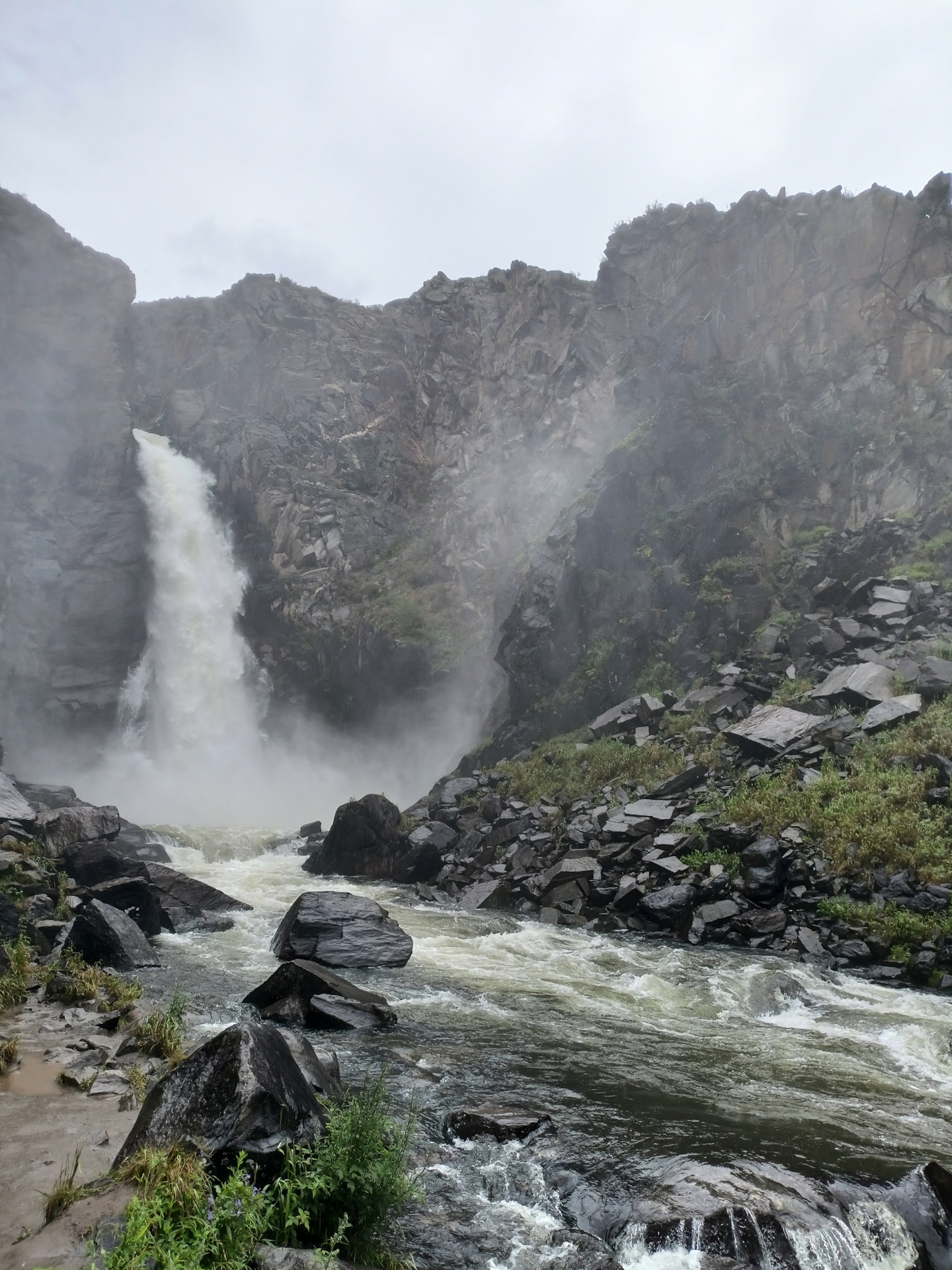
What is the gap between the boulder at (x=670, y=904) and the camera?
16016 millimetres

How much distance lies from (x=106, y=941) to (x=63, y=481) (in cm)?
4431

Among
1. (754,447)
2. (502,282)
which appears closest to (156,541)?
(502,282)

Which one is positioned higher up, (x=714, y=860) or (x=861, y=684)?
(x=861, y=684)

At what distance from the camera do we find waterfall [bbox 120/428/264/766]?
136 ft

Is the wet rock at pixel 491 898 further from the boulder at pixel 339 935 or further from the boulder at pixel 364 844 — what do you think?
the boulder at pixel 339 935

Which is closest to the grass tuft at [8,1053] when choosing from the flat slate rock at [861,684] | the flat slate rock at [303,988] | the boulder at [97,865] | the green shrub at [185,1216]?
the flat slate rock at [303,988]

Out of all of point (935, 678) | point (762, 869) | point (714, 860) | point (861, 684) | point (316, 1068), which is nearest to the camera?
point (316, 1068)

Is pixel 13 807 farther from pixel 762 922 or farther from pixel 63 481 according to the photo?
pixel 63 481

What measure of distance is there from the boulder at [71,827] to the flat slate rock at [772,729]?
15977mm

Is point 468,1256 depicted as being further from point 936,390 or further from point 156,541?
point 156,541

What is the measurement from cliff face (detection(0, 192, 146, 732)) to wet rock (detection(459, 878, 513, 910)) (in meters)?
29.8

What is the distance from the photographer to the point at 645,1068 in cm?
916

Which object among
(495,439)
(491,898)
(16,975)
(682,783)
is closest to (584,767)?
(682,783)

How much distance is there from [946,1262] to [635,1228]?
2.24 m
